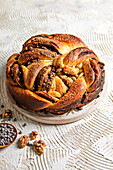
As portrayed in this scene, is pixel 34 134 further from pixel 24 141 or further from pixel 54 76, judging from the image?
pixel 54 76

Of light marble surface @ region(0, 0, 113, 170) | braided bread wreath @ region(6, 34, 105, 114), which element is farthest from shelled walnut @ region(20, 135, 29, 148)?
braided bread wreath @ region(6, 34, 105, 114)

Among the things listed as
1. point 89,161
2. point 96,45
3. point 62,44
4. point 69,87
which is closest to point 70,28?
point 96,45

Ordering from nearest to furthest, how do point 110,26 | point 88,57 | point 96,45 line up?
point 88,57 < point 96,45 < point 110,26

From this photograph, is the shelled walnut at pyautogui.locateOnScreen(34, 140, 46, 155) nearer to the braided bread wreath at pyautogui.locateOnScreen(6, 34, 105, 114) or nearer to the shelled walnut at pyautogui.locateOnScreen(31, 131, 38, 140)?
the shelled walnut at pyautogui.locateOnScreen(31, 131, 38, 140)

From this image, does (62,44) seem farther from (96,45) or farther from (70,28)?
(70,28)

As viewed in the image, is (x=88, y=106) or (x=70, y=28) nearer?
(x=88, y=106)

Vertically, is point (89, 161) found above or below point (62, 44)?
below

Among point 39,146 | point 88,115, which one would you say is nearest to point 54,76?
point 88,115
